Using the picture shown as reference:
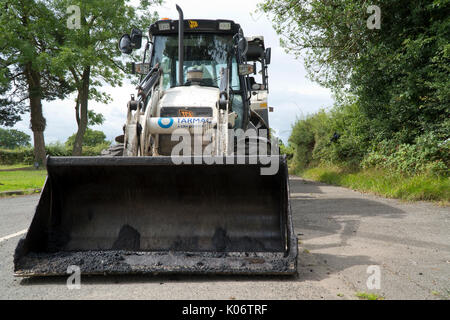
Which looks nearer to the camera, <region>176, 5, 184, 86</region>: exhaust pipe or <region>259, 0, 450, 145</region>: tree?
<region>176, 5, 184, 86</region>: exhaust pipe

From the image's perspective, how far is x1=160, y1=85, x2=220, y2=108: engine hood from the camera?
537cm

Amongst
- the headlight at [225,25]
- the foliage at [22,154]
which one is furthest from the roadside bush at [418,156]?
the foliage at [22,154]

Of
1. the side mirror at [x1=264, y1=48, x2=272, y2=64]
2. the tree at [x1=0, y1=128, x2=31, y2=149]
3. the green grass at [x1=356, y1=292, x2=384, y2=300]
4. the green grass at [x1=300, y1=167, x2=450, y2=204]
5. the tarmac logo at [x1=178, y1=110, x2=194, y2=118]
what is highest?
the tree at [x1=0, y1=128, x2=31, y2=149]

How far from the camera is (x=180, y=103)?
5.40 meters

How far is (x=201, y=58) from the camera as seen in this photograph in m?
6.27

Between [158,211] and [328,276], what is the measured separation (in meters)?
1.77

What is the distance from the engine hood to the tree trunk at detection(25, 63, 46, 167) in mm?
22731

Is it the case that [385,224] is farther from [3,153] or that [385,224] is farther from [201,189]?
[3,153]

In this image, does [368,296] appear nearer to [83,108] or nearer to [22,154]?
[83,108]

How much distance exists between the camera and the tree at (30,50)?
21906mm

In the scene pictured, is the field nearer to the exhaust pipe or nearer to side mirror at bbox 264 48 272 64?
the exhaust pipe

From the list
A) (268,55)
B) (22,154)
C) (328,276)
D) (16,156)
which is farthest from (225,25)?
(16,156)

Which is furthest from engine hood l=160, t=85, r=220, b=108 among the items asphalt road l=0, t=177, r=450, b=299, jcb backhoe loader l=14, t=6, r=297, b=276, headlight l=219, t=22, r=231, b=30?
asphalt road l=0, t=177, r=450, b=299
